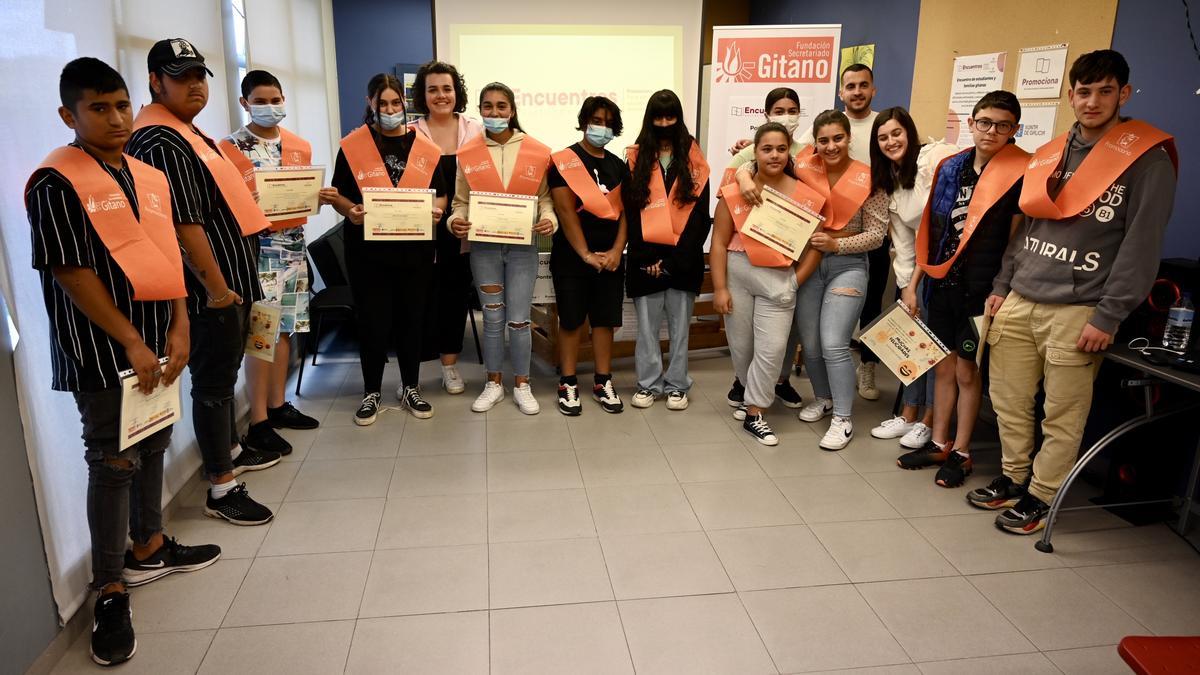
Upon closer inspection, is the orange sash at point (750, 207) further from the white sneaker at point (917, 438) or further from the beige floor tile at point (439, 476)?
the beige floor tile at point (439, 476)

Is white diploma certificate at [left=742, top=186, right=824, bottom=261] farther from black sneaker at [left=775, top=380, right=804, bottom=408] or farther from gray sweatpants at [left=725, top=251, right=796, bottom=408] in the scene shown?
black sneaker at [left=775, top=380, right=804, bottom=408]

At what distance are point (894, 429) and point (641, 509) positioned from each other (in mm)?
1467

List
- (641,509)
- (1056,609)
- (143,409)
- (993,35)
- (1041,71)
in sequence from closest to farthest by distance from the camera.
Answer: (143,409), (1056,609), (641,509), (1041,71), (993,35)

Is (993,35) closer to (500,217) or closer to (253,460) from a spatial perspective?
(500,217)

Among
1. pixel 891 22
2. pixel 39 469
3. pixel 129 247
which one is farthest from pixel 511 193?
pixel 891 22

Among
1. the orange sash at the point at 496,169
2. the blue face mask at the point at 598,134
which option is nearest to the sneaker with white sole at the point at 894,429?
the blue face mask at the point at 598,134

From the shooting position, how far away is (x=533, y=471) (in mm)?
3176

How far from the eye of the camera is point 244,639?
2068 mm

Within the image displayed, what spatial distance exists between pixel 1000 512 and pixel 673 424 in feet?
4.85

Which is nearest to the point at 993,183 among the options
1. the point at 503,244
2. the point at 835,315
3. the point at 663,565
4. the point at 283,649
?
the point at 835,315

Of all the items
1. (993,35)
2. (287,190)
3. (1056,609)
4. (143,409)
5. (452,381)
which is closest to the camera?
(143,409)

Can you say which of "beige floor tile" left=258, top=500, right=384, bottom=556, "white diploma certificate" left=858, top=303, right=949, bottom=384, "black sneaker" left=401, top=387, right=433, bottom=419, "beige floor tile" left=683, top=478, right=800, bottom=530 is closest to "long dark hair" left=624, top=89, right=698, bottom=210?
"white diploma certificate" left=858, top=303, right=949, bottom=384

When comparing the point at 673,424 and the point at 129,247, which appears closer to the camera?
the point at 129,247

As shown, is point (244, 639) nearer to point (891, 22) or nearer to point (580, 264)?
point (580, 264)
